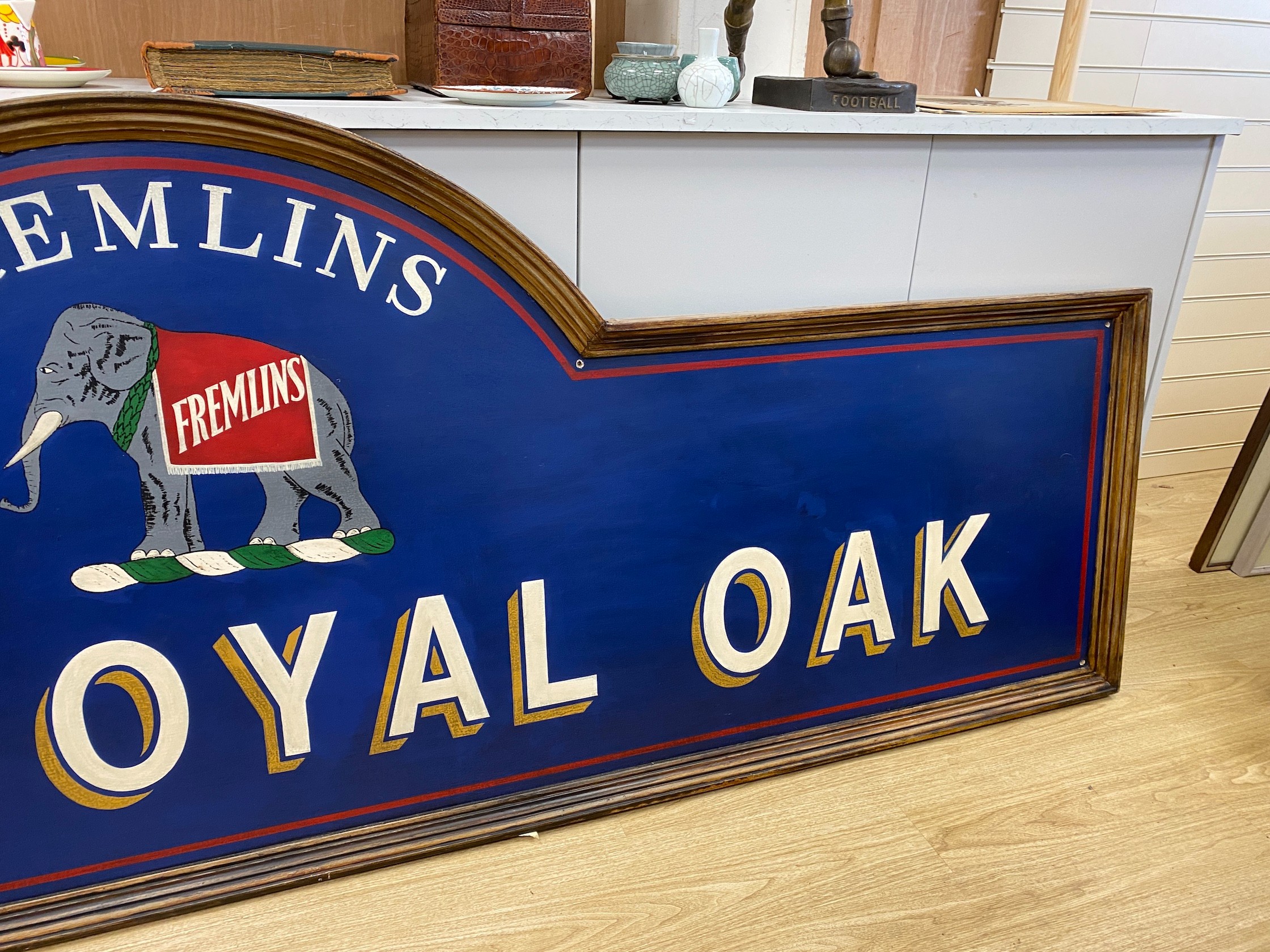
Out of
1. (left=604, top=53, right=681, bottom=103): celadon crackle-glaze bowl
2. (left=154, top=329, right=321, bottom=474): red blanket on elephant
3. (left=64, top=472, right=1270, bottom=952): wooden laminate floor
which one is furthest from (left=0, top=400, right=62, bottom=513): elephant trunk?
(left=604, top=53, right=681, bottom=103): celadon crackle-glaze bowl

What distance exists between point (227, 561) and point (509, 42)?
74 centimetres

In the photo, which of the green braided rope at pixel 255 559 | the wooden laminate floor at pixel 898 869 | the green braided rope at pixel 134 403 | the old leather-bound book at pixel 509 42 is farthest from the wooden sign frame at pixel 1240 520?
the green braided rope at pixel 134 403

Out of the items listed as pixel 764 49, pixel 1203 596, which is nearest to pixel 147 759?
pixel 764 49

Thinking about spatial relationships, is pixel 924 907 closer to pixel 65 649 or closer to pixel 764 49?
pixel 65 649

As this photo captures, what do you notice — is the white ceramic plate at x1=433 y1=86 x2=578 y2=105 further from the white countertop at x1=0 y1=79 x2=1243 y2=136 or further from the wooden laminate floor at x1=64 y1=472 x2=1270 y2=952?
the wooden laminate floor at x1=64 y1=472 x2=1270 y2=952

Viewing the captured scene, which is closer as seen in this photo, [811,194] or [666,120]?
[666,120]

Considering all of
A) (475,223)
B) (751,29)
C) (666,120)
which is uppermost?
(751,29)

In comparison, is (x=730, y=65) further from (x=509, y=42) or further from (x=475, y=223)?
(x=475, y=223)

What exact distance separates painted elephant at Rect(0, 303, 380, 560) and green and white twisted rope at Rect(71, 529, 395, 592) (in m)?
0.01

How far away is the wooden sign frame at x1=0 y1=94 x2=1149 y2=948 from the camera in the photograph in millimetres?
949

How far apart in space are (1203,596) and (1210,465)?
31.5 inches

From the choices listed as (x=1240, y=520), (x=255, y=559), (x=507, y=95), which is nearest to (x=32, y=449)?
(x=255, y=559)

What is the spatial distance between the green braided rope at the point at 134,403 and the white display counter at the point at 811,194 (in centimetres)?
29

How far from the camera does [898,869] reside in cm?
124
